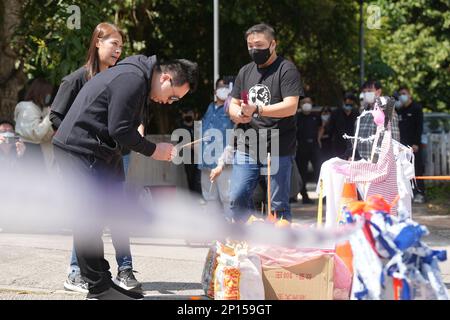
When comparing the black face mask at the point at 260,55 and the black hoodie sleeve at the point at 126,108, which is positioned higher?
the black face mask at the point at 260,55

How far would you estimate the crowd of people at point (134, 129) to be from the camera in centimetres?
567

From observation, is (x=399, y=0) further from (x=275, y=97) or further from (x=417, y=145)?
(x=275, y=97)

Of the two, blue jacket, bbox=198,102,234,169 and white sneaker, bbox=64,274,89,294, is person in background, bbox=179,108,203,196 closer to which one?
blue jacket, bbox=198,102,234,169

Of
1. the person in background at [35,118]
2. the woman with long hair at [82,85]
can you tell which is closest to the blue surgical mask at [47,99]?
the person in background at [35,118]

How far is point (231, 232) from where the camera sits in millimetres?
5828

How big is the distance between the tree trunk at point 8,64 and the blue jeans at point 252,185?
16.8ft

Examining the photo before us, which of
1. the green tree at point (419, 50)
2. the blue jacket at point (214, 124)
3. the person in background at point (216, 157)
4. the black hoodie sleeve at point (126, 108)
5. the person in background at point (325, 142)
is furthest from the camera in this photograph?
the green tree at point (419, 50)

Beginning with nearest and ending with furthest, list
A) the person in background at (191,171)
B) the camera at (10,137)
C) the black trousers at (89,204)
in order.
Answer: the black trousers at (89,204), the camera at (10,137), the person in background at (191,171)

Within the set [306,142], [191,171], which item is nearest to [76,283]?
[191,171]

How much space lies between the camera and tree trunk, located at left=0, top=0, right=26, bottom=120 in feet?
36.6

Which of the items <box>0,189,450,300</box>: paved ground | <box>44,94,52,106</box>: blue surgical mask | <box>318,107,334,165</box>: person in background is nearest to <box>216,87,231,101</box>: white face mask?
<box>0,189,450,300</box>: paved ground

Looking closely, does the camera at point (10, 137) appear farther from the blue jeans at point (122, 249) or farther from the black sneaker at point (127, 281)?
the black sneaker at point (127, 281)

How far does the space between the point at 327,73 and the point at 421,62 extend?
3.14 metres
